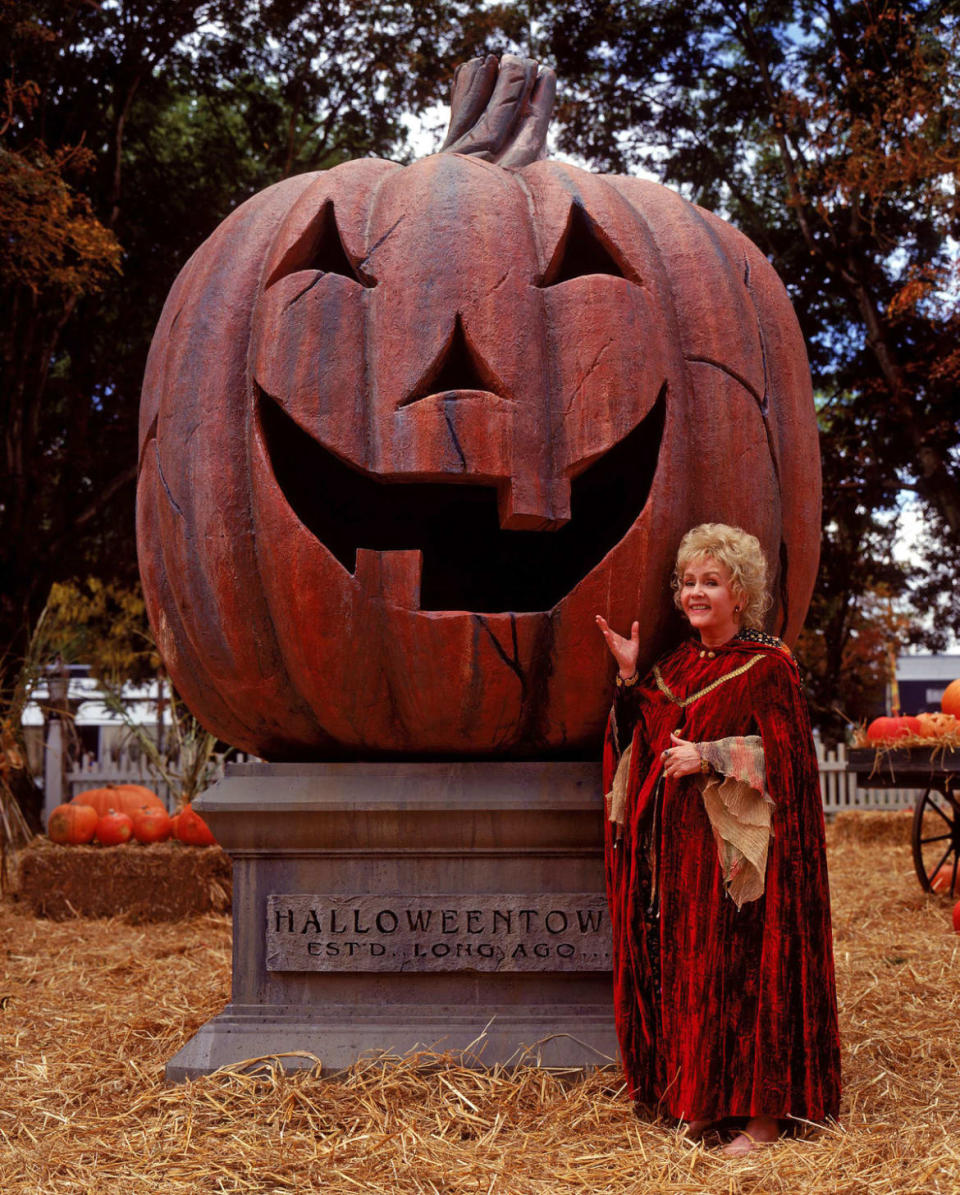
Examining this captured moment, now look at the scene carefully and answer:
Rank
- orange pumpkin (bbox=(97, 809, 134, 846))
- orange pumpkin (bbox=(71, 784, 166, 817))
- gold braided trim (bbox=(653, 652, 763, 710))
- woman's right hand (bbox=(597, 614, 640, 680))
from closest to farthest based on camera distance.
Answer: gold braided trim (bbox=(653, 652, 763, 710)) < woman's right hand (bbox=(597, 614, 640, 680)) < orange pumpkin (bbox=(97, 809, 134, 846)) < orange pumpkin (bbox=(71, 784, 166, 817))

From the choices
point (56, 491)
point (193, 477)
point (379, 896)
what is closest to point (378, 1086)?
point (379, 896)

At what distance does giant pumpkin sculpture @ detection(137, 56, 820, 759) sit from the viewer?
2953 millimetres

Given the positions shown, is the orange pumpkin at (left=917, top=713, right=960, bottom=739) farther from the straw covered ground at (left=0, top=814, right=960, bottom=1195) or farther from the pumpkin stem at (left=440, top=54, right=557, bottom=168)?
the pumpkin stem at (left=440, top=54, right=557, bottom=168)

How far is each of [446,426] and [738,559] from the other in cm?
77

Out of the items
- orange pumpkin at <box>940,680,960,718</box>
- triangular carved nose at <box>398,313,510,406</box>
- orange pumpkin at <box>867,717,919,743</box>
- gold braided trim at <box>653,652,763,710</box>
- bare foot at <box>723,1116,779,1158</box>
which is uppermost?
triangular carved nose at <box>398,313,510,406</box>

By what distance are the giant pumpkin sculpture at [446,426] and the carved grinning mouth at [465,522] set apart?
1.4 inches

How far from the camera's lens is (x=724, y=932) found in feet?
8.62

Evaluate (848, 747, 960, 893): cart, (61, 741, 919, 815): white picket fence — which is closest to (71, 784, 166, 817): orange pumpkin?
(61, 741, 919, 815): white picket fence

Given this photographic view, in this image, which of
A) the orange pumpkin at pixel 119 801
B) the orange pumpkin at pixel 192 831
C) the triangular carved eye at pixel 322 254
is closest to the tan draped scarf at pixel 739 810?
the triangular carved eye at pixel 322 254

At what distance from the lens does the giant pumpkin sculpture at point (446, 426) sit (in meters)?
2.95

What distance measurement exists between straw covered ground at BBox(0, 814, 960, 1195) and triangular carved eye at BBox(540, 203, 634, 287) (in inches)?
80.2

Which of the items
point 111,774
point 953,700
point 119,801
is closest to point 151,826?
point 119,801

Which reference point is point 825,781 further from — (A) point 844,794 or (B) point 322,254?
(B) point 322,254

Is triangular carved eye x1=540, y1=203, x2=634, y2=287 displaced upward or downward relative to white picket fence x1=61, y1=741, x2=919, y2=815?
upward
